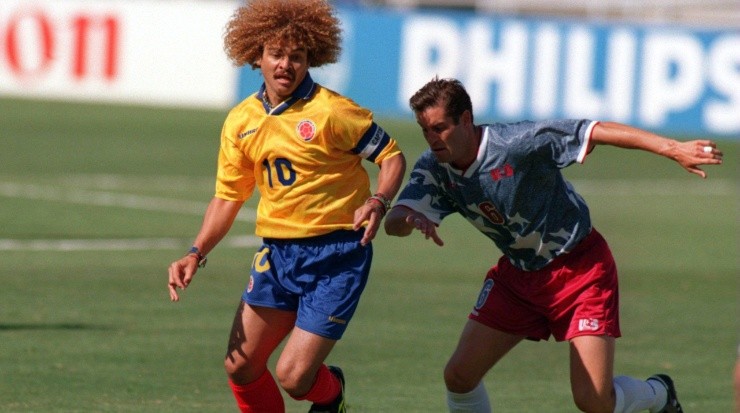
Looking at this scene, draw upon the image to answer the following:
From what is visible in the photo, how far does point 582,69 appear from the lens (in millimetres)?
26578

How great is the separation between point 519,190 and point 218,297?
17.8 ft

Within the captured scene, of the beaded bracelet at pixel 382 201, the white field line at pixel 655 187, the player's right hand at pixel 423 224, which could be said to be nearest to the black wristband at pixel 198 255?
the beaded bracelet at pixel 382 201

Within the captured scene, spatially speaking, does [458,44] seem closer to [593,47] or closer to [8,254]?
[593,47]

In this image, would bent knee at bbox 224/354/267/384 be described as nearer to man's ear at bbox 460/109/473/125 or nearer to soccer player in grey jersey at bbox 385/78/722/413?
soccer player in grey jersey at bbox 385/78/722/413

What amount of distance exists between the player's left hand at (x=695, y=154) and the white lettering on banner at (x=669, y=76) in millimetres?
19665

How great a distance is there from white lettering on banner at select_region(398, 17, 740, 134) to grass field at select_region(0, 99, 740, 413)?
3.08 m

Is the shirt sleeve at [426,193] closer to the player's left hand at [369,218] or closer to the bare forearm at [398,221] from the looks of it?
the bare forearm at [398,221]

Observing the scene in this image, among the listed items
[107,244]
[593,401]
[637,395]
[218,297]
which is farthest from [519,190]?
[107,244]

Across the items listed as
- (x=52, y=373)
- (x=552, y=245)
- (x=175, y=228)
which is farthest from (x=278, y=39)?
(x=175, y=228)

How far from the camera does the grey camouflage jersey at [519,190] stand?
290 inches

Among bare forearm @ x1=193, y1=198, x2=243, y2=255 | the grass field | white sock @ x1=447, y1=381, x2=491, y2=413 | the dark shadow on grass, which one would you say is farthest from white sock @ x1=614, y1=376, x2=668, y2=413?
the dark shadow on grass

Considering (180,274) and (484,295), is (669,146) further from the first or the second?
(180,274)

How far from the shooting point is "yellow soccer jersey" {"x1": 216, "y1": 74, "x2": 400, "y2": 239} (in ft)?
24.3

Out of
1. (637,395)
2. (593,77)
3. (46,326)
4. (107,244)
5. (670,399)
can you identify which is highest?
(637,395)
